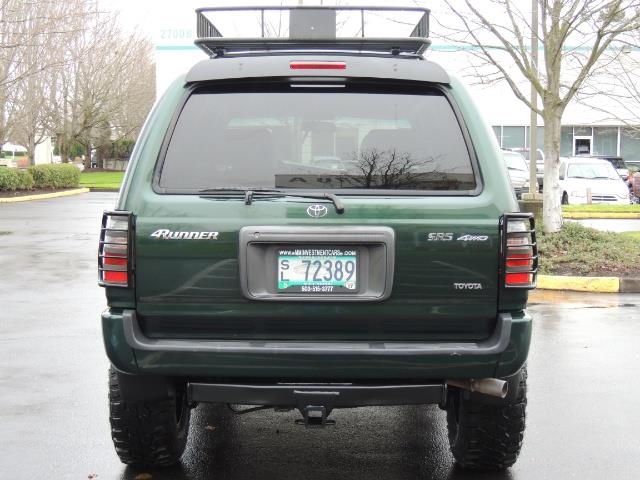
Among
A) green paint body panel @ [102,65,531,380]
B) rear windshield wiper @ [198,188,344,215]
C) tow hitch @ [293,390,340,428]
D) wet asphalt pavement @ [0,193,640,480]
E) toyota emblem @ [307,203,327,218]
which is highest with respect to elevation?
rear windshield wiper @ [198,188,344,215]

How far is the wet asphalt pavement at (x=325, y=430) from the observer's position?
4.52 meters

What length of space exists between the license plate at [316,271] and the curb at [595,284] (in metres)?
7.55

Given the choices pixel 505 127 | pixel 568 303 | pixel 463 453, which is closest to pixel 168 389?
pixel 463 453

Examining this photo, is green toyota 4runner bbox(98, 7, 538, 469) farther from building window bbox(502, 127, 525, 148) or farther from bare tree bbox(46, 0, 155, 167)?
building window bbox(502, 127, 525, 148)

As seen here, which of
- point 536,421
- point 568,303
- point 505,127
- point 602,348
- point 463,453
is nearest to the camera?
point 463,453

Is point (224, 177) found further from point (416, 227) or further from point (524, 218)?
point (524, 218)

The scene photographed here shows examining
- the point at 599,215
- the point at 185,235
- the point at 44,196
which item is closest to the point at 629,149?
the point at 599,215

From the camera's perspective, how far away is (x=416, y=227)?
3684 mm

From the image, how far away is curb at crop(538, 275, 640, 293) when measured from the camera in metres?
10.6

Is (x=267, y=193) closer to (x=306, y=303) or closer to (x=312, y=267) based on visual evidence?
(x=312, y=267)

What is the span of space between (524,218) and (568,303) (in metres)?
6.29

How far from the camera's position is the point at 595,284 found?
10648 mm

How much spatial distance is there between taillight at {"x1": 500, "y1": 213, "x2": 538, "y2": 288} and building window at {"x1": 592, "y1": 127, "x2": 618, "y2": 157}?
43.9 m

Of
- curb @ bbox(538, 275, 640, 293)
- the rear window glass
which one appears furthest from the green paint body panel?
curb @ bbox(538, 275, 640, 293)
